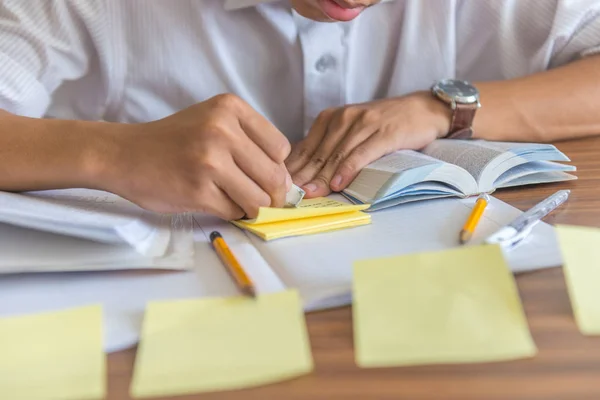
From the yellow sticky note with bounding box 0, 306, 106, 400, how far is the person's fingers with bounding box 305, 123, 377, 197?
1.13 feet

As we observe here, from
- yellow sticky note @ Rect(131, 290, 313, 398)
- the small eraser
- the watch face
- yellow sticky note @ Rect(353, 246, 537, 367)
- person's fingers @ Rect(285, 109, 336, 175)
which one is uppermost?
yellow sticky note @ Rect(353, 246, 537, 367)

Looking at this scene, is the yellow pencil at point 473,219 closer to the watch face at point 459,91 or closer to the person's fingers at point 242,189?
the person's fingers at point 242,189

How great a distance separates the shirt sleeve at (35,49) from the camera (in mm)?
921

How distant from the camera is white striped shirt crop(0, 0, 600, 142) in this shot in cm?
103

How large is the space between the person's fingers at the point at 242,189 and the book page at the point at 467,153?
0.26 metres

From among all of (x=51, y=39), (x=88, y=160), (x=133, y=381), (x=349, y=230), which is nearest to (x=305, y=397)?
(x=133, y=381)

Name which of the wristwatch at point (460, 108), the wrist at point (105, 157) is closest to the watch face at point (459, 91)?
the wristwatch at point (460, 108)

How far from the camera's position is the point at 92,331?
45cm

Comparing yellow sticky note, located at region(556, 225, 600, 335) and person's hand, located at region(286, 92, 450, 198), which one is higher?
yellow sticky note, located at region(556, 225, 600, 335)

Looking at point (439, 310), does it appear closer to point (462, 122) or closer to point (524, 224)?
point (524, 224)

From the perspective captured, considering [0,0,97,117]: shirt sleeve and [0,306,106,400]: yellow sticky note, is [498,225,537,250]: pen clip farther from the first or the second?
[0,0,97,117]: shirt sleeve

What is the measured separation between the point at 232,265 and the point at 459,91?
569 mm

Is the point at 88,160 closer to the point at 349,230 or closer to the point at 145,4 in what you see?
the point at 349,230

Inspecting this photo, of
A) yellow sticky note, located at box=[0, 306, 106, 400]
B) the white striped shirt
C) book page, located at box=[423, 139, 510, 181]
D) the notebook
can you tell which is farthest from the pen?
the white striped shirt
